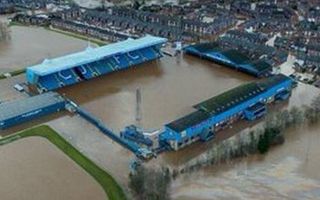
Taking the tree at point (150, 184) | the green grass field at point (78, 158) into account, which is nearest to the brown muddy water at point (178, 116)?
the green grass field at point (78, 158)

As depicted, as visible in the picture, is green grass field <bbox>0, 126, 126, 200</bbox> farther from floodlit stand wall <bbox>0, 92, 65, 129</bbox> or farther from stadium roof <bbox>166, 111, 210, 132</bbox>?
stadium roof <bbox>166, 111, 210, 132</bbox>

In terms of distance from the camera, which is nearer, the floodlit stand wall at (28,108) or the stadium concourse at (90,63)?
the floodlit stand wall at (28,108)

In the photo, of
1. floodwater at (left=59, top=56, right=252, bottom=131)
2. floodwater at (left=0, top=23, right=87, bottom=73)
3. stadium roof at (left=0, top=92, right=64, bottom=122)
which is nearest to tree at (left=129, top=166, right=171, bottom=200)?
floodwater at (left=59, top=56, right=252, bottom=131)

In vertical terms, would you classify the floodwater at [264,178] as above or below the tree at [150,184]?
below

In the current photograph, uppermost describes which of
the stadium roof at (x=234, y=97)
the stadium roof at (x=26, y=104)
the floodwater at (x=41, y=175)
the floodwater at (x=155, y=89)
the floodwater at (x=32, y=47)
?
the stadium roof at (x=234, y=97)

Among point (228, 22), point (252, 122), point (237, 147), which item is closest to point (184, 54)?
point (228, 22)

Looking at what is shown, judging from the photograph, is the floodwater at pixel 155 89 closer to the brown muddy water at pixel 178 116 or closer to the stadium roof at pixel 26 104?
the brown muddy water at pixel 178 116

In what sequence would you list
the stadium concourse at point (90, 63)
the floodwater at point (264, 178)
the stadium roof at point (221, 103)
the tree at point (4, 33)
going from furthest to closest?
the tree at point (4, 33), the stadium concourse at point (90, 63), the stadium roof at point (221, 103), the floodwater at point (264, 178)

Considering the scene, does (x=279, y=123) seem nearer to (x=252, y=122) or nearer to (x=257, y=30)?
(x=252, y=122)
